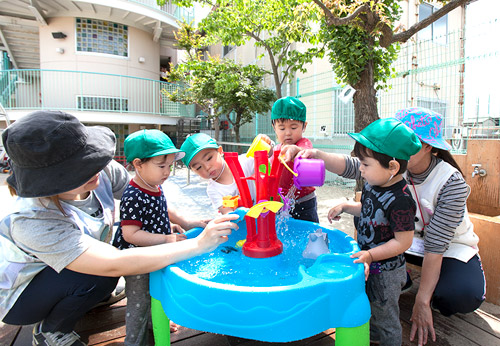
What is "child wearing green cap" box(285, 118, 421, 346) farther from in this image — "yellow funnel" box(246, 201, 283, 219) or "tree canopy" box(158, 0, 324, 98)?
"tree canopy" box(158, 0, 324, 98)

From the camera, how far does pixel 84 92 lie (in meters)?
11.9

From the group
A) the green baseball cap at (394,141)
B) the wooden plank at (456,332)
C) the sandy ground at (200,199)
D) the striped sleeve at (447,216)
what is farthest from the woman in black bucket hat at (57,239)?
the sandy ground at (200,199)

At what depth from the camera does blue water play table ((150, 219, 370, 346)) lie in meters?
1.11

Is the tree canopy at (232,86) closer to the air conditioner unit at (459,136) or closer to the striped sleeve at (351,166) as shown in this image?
the air conditioner unit at (459,136)

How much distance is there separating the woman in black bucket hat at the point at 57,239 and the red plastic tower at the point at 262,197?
0.22 m

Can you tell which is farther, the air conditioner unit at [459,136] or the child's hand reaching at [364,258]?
the air conditioner unit at [459,136]

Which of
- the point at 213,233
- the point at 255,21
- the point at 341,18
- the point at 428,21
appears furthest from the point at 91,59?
the point at 213,233

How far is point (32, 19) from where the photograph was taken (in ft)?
41.3

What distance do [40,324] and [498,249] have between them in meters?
2.75

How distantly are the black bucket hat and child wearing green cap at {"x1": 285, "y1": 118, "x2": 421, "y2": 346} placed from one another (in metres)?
1.05

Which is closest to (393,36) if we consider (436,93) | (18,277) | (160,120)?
(436,93)

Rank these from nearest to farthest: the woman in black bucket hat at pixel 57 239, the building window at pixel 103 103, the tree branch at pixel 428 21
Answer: the woman in black bucket hat at pixel 57 239, the tree branch at pixel 428 21, the building window at pixel 103 103

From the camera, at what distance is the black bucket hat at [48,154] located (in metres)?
1.20

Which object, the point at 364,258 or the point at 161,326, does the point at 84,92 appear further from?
the point at 364,258
